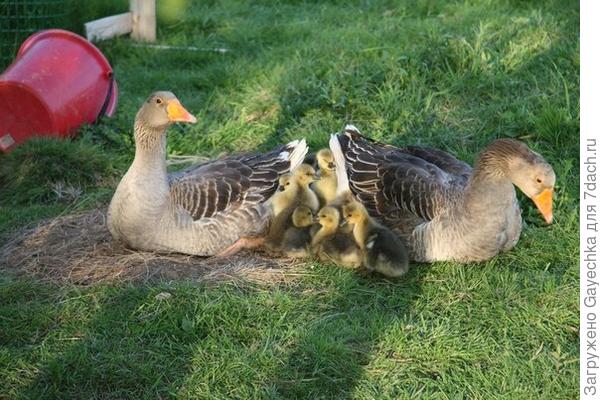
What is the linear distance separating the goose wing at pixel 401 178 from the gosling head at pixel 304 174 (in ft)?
1.00

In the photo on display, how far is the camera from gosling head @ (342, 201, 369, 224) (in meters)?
5.50

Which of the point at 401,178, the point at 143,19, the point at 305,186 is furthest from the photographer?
the point at 143,19

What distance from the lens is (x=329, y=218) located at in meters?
5.54

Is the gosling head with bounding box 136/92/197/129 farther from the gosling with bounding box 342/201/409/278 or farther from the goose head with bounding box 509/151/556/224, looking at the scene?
the goose head with bounding box 509/151/556/224

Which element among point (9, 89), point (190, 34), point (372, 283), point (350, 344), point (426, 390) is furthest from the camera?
point (190, 34)

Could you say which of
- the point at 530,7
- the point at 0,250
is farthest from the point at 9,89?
the point at 530,7

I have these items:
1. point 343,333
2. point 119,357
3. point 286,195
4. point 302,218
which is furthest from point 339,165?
point 119,357

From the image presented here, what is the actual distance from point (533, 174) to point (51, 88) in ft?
13.5

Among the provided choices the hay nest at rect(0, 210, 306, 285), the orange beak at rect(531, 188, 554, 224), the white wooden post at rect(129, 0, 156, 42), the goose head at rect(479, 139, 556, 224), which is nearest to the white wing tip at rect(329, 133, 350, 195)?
the hay nest at rect(0, 210, 306, 285)

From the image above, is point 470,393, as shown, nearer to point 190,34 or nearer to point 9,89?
point 9,89

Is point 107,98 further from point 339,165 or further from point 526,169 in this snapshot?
point 526,169

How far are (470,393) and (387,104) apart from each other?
3698mm

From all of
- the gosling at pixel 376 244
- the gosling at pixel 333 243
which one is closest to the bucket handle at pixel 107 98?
the gosling at pixel 333 243

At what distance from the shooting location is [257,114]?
317 inches
